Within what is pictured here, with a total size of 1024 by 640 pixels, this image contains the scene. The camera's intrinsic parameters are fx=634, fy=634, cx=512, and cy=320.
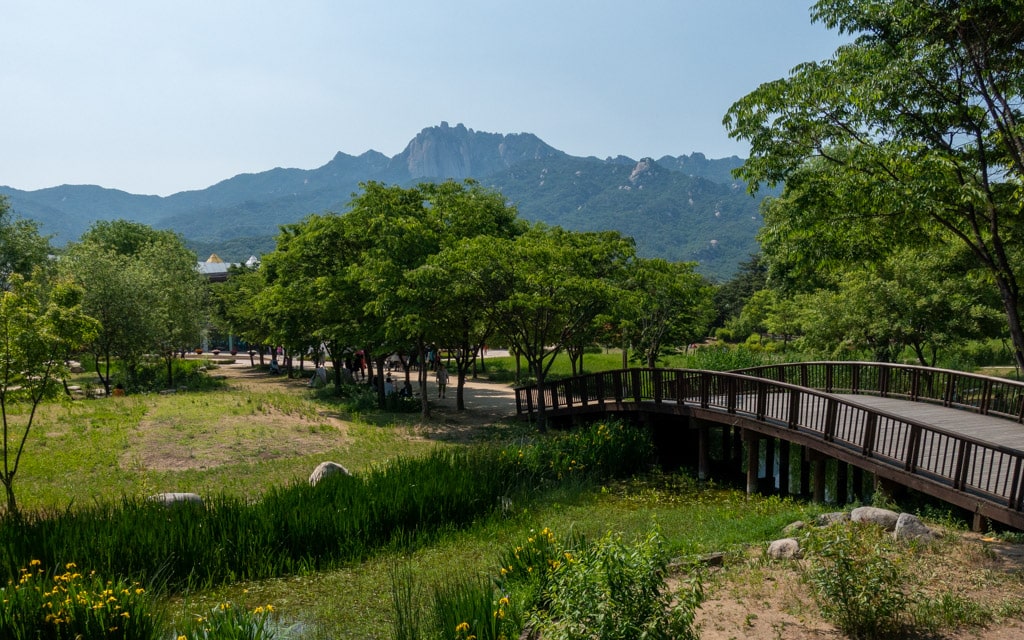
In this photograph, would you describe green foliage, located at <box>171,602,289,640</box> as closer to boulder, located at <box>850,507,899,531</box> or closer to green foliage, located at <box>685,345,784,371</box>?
boulder, located at <box>850,507,899,531</box>

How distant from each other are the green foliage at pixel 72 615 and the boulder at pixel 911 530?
308 inches

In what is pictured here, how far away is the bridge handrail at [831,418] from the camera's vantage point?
8992 mm

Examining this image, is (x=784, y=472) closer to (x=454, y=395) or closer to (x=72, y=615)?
(x=72, y=615)

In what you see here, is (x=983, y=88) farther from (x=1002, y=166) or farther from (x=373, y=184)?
(x=373, y=184)

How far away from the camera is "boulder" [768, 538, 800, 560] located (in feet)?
24.9

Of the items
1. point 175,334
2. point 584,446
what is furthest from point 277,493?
point 175,334

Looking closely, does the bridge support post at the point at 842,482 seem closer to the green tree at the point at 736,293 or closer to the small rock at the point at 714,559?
the small rock at the point at 714,559

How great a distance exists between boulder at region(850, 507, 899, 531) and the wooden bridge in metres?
1.16

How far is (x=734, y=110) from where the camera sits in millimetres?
11828

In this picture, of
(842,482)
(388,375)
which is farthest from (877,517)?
(388,375)

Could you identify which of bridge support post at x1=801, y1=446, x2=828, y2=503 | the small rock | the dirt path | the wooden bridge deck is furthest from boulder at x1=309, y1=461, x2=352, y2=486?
the dirt path

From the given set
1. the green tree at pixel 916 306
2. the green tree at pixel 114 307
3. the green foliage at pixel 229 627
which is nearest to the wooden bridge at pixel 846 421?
the green tree at pixel 916 306

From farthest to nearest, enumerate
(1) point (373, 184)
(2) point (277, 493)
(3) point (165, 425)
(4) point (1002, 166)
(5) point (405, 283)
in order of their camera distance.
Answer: (1) point (373, 184) → (5) point (405, 283) → (3) point (165, 425) → (4) point (1002, 166) → (2) point (277, 493)

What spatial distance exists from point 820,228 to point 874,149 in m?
2.00
